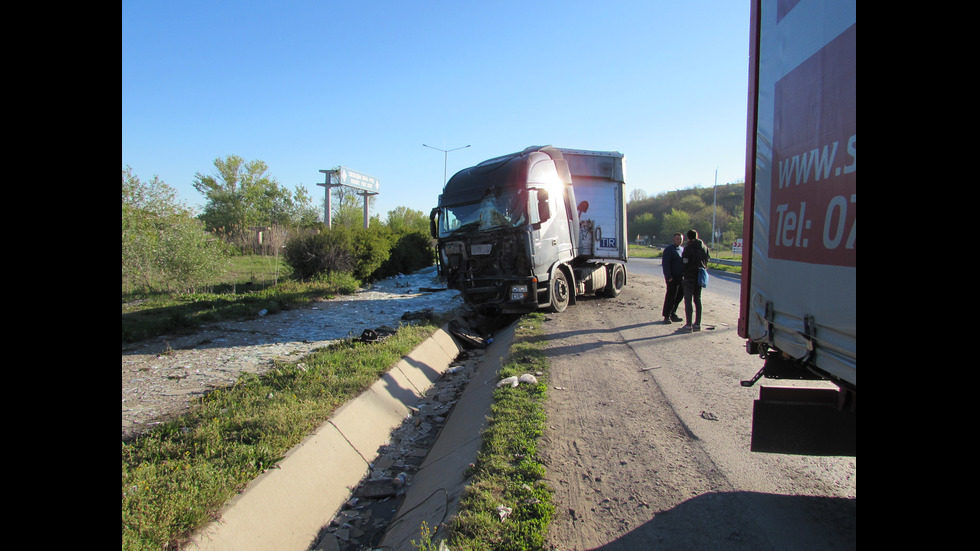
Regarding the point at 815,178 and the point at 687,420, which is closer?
the point at 815,178

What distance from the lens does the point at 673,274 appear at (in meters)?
9.42

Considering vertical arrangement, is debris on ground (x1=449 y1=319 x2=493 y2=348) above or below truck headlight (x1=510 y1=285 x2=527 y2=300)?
below

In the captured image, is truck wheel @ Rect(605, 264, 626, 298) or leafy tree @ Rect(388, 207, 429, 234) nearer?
truck wheel @ Rect(605, 264, 626, 298)

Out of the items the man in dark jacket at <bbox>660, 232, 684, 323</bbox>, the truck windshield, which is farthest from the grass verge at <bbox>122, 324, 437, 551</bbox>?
the man in dark jacket at <bbox>660, 232, 684, 323</bbox>

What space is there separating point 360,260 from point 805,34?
16575 millimetres

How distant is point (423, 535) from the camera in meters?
2.99

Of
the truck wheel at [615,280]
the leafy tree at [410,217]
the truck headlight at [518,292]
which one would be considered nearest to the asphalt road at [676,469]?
the truck headlight at [518,292]

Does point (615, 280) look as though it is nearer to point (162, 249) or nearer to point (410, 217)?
point (162, 249)

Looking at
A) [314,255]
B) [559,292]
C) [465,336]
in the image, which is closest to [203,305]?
[314,255]

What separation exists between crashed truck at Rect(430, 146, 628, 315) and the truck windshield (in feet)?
0.07

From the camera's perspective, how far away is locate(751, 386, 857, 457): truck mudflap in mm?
2752

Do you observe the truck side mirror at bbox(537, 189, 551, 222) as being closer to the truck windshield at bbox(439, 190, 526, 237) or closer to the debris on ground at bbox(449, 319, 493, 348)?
the truck windshield at bbox(439, 190, 526, 237)
